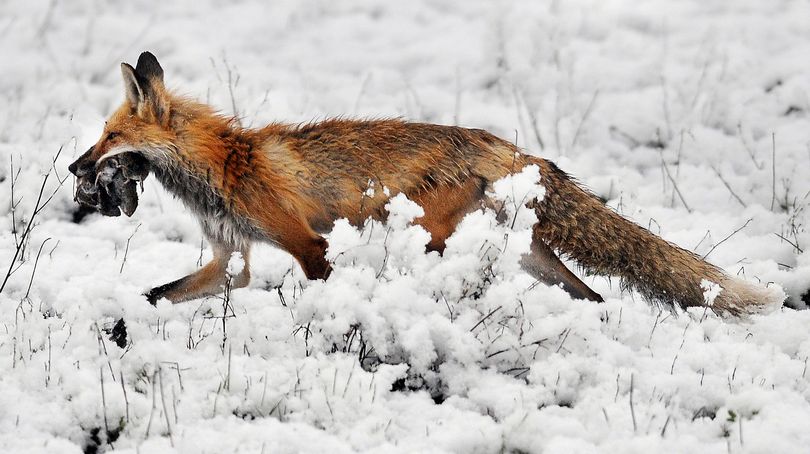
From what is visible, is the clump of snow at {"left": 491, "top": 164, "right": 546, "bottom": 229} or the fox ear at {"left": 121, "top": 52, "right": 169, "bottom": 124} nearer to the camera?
the clump of snow at {"left": 491, "top": 164, "right": 546, "bottom": 229}

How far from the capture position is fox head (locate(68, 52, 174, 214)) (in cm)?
481

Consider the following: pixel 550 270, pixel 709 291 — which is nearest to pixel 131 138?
pixel 550 270

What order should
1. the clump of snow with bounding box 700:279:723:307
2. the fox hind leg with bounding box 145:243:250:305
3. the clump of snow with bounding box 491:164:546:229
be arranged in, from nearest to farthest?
the clump of snow with bounding box 491:164:546:229 → the clump of snow with bounding box 700:279:723:307 → the fox hind leg with bounding box 145:243:250:305

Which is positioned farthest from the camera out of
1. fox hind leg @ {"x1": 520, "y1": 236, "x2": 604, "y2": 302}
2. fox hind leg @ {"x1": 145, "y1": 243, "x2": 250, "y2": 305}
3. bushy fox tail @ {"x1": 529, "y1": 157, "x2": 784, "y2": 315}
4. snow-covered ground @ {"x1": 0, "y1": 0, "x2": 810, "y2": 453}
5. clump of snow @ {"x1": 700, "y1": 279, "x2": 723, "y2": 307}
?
fox hind leg @ {"x1": 145, "y1": 243, "x2": 250, "y2": 305}

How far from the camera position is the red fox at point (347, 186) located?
15.9 ft

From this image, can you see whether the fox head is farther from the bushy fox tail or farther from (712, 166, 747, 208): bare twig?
(712, 166, 747, 208): bare twig

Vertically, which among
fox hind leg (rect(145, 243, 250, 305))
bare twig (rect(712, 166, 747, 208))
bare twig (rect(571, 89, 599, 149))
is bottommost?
fox hind leg (rect(145, 243, 250, 305))

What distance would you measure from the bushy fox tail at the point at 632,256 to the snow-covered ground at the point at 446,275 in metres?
0.15

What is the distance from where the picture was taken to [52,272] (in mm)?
5594

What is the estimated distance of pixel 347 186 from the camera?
5020 mm

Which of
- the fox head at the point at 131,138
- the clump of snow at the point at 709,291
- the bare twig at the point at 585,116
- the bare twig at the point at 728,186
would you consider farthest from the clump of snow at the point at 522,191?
the bare twig at the point at 585,116

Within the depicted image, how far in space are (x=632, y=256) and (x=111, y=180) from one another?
323 cm

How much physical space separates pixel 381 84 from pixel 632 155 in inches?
131

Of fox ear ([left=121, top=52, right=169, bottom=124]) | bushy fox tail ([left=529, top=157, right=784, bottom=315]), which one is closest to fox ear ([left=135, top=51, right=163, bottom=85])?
→ fox ear ([left=121, top=52, right=169, bottom=124])
